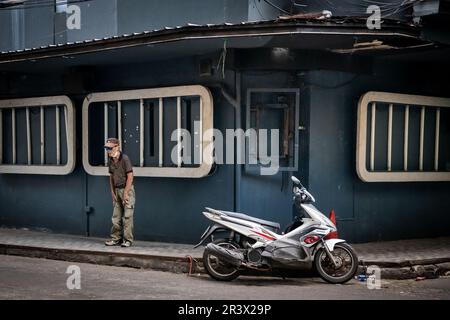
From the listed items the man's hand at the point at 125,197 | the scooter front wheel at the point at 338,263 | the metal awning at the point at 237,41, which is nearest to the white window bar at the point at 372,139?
the metal awning at the point at 237,41

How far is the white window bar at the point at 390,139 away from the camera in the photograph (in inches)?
424

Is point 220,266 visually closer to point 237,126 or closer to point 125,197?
point 125,197

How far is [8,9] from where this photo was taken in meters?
13.9

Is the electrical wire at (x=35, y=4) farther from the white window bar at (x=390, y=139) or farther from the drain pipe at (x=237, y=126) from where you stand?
the white window bar at (x=390, y=139)

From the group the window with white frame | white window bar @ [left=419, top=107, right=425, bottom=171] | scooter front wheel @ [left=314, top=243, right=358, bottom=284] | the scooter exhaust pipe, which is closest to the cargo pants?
the window with white frame

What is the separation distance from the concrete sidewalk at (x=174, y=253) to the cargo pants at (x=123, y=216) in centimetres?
27

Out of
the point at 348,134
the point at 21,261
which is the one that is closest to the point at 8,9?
the point at 21,261

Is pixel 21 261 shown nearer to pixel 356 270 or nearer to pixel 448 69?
pixel 356 270

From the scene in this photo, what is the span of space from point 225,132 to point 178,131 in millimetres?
988

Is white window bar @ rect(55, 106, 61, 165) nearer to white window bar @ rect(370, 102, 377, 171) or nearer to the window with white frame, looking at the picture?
the window with white frame

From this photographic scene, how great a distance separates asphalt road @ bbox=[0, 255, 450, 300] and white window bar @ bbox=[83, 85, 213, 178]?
208 cm

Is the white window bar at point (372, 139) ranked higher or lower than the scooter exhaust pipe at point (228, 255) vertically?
higher

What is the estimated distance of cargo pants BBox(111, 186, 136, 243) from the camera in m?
10.4

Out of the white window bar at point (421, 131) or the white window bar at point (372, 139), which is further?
the white window bar at point (421, 131)
